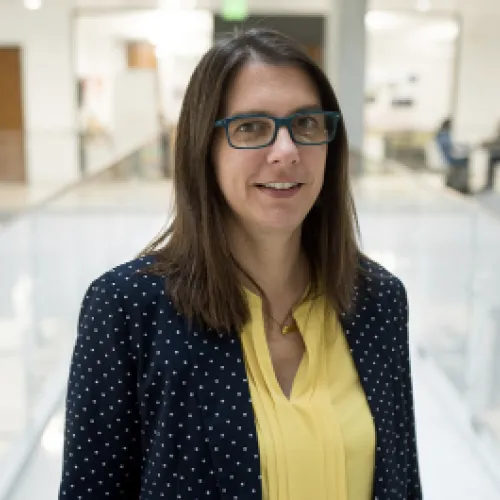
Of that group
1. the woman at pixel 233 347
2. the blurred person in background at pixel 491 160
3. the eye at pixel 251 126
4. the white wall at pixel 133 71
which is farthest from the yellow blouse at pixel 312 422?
the white wall at pixel 133 71

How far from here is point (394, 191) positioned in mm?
9438

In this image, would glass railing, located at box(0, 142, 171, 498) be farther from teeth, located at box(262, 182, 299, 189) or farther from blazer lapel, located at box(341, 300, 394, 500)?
teeth, located at box(262, 182, 299, 189)

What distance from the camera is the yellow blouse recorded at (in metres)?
1.53

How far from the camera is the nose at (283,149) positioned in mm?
1526

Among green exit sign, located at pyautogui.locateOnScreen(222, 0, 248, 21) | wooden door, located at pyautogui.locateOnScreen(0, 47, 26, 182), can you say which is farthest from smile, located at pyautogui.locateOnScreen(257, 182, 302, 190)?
wooden door, located at pyautogui.locateOnScreen(0, 47, 26, 182)

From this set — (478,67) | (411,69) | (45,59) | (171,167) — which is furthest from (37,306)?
(411,69)

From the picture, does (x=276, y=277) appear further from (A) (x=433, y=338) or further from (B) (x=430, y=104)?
(B) (x=430, y=104)

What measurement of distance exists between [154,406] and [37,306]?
3.43m

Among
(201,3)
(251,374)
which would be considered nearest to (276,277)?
(251,374)

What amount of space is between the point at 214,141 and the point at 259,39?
0.23 meters

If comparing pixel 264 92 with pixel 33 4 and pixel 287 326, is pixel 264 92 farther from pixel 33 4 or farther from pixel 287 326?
pixel 33 4

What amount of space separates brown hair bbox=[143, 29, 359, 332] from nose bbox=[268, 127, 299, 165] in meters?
0.13

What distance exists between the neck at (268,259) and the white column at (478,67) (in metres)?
16.9

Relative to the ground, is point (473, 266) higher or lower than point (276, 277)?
lower
